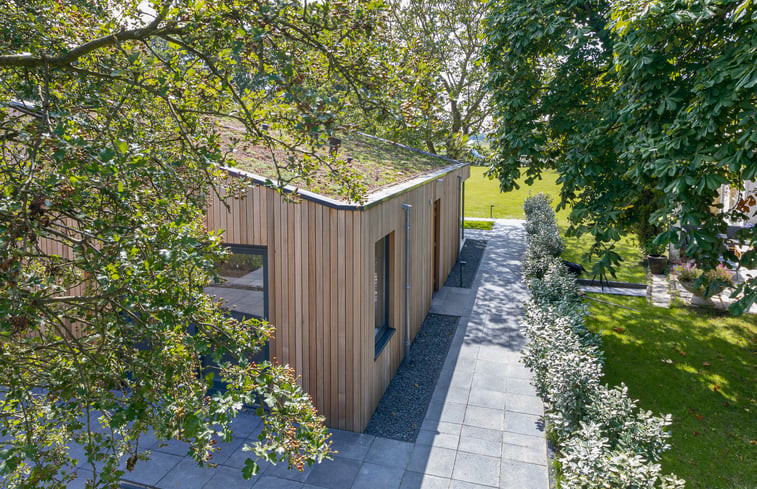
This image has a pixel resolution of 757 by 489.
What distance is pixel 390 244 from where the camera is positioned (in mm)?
7906

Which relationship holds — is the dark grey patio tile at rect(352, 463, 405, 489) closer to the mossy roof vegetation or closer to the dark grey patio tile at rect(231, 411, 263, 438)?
the dark grey patio tile at rect(231, 411, 263, 438)

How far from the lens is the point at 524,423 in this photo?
669cm

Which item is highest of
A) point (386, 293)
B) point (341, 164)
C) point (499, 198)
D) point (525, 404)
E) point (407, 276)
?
point (499, 198)

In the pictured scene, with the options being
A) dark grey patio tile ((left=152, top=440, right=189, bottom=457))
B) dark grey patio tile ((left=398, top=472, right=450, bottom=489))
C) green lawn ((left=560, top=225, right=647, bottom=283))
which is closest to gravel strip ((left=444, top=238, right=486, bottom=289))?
green lawn ((left=560, top=225, right=647, bottom=283))

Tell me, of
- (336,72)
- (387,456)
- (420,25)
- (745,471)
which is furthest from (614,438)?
(420,25)

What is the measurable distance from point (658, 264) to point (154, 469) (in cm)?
1376

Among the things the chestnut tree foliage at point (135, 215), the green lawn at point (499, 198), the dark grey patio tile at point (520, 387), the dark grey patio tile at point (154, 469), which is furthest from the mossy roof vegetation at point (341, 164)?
the green lawn at point (499, 198)

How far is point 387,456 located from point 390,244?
3191 millimetres

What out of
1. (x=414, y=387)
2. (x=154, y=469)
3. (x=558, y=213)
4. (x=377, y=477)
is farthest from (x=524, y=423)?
(x=558, y=213)

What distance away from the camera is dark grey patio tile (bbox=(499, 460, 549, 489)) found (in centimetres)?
541

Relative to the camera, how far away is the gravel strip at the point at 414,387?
6633 mm

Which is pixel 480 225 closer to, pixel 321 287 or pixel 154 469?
pixel 321 287

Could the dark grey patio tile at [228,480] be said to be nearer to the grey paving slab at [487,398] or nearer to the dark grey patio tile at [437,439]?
the dark grey patio tile at [437,439]

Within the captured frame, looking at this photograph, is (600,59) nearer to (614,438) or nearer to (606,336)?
(606,336)
